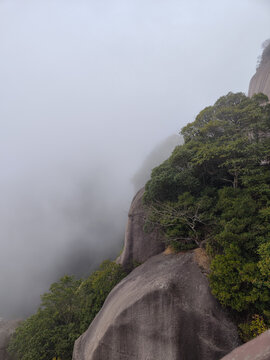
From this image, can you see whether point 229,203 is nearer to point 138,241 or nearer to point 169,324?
point 169,324

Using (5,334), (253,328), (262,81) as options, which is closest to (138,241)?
(253,328)

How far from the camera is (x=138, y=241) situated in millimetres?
16344

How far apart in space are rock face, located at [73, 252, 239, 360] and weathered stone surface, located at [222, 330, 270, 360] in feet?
11.1

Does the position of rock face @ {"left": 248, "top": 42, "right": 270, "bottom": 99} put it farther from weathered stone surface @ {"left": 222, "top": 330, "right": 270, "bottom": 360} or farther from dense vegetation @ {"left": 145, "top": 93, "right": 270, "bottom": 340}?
weathered stone surface @ {"left": 222, "top": 330, "right": 270, "bottom": 360}

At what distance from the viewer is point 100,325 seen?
9.66m

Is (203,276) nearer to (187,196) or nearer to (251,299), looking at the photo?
(251,299)

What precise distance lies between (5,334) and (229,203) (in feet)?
89.9

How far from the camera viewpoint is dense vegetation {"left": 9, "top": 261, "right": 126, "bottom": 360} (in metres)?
12.2

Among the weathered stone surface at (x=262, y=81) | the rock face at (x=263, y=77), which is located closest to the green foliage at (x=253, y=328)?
the weathered stone surface at (x=262, y=81)

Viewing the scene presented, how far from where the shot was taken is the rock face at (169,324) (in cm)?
699

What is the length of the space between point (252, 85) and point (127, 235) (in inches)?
1588

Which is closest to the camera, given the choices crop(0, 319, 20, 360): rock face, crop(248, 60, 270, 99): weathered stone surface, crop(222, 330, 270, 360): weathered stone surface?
crop(222, 330, 270, 360): weathered stone surface

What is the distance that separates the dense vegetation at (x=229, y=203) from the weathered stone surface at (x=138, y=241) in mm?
2875

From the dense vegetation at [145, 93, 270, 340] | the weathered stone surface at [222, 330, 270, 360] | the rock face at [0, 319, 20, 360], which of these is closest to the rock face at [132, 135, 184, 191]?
the rock face at [0, 319, 20, 360]
